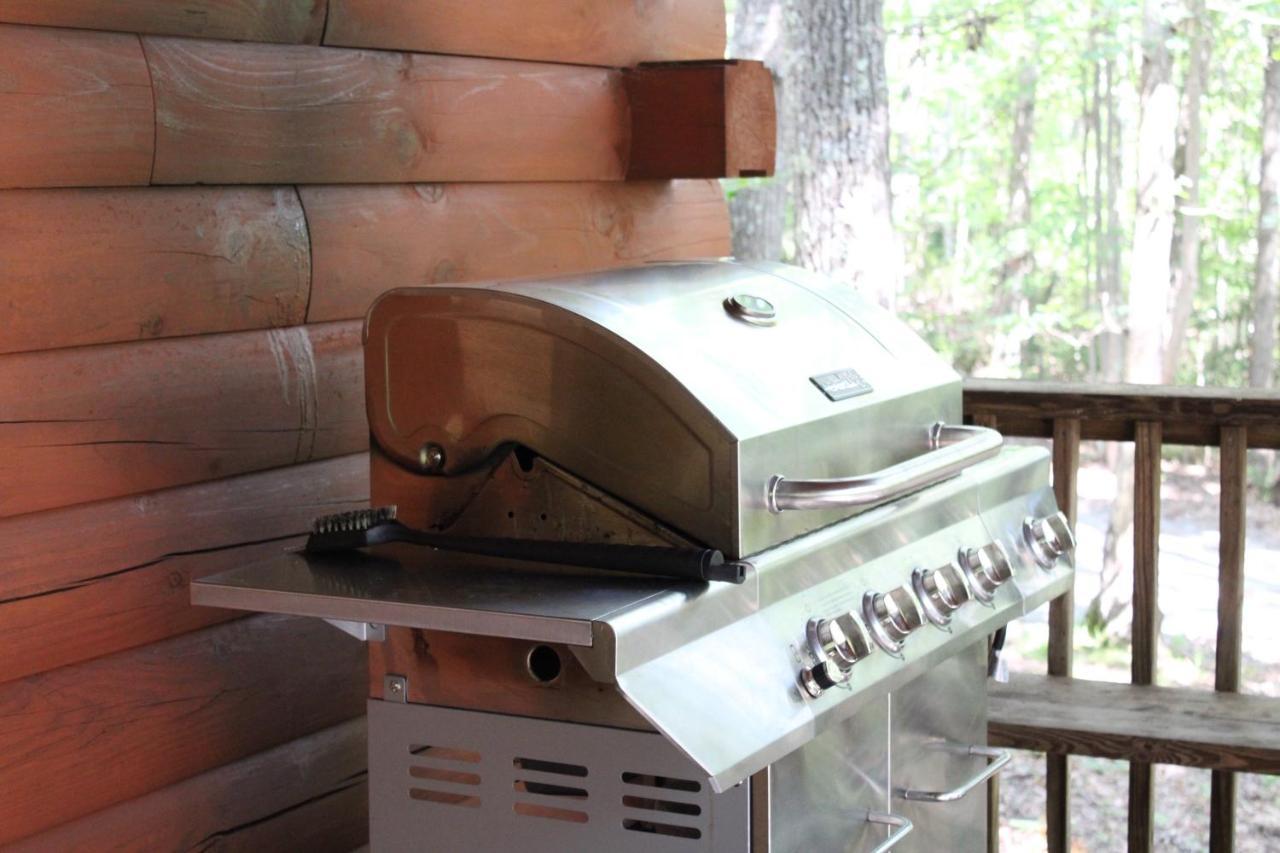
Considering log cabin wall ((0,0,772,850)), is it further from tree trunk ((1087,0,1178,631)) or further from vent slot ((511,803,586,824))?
tree trunk ((1087,0,1178,631))

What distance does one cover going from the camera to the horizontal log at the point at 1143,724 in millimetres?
2549

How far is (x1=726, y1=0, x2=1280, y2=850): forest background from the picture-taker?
20.1 ft

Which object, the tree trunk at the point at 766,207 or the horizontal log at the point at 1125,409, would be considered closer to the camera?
the horizontal log at the point at 1125,409

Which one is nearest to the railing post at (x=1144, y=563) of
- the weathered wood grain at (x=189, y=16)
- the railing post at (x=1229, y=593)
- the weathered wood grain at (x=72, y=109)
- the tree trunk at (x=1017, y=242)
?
the railing post at (x=1229, y=593)

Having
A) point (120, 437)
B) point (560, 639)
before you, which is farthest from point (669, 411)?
point (120, 437)

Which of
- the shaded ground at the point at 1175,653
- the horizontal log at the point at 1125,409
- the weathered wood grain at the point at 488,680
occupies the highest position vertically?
the horizontal log at the point at 1125,409

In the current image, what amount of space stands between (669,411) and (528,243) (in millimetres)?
988

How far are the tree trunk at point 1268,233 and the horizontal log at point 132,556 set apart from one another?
9932mm

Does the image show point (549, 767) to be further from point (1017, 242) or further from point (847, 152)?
point (1017, 242)

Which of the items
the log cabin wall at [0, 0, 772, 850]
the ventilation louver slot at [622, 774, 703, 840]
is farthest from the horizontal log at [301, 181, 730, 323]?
the ventilation louver slot at [622, 774, 703, 840]

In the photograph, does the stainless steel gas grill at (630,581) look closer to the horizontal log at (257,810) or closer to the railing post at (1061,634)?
the horizontal log at (257,810)

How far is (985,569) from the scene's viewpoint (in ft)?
6.16

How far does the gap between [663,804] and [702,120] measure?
1.39 m

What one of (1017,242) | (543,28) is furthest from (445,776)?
(1017,242)
